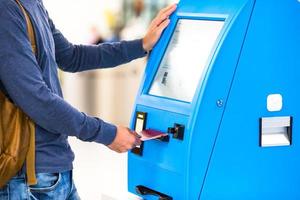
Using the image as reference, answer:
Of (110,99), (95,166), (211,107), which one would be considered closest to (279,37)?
(211,107)

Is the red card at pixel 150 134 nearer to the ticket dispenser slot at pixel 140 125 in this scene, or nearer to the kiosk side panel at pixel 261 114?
the ticket dispenser slot at pixel 140 125

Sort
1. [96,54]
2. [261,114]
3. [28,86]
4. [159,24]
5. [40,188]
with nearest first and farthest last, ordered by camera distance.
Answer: [28,86], [40,188], [261,114], [159,24], [96,54]

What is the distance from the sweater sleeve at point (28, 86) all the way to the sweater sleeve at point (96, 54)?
0.51 metres

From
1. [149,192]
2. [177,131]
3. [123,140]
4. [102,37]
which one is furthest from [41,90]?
[102,37]

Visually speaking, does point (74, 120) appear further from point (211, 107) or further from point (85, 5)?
point (85, 5)

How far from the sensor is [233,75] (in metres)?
1.98

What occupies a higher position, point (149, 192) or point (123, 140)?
point (123, 140)

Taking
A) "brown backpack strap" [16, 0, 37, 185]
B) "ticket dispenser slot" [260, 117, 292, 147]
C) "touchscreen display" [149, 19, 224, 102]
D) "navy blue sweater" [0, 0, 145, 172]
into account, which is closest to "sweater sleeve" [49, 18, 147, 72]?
"touchscreen display" [149, 19, 224, 102]

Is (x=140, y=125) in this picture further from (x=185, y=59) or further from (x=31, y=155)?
→ (x=31, y=155)

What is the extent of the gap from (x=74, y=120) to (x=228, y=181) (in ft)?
1.83

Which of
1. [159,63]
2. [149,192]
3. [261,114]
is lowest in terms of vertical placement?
[149,192]

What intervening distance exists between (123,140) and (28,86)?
14.2 inches

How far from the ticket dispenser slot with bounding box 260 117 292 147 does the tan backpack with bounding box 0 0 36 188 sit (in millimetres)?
771

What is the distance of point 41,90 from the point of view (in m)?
1.86
